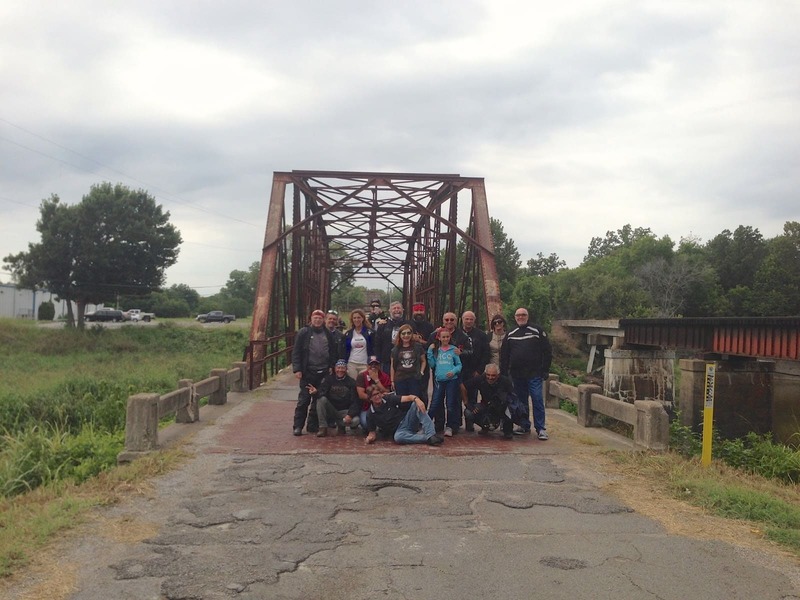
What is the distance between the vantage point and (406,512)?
5500mm

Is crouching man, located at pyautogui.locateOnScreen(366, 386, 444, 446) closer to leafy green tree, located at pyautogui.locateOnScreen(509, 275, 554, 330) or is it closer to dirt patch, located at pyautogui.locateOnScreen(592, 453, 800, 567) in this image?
dirt patch, located at pyautogui.locateOnScreen(592, 453, 800, 567)

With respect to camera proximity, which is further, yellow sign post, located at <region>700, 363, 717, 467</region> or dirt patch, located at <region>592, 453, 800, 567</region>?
yellow sign post, located at <region>700, 363, 717, 467</region>

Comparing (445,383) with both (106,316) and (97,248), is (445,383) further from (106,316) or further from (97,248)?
(106,316)

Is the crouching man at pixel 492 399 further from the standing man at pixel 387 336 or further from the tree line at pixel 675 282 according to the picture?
the tree line at pixel 675 282

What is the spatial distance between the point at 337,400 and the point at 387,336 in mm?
1047

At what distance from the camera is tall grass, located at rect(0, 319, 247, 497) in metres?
7.79

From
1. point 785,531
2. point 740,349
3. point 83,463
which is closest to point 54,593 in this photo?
point 83,463

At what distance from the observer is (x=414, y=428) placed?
8375mm

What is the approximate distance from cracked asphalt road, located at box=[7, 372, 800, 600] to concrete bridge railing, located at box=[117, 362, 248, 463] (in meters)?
0.66

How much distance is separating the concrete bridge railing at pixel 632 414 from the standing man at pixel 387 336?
283 cm

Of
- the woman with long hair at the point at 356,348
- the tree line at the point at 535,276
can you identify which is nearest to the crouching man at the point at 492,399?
the woman with long hair at the point at 356,348

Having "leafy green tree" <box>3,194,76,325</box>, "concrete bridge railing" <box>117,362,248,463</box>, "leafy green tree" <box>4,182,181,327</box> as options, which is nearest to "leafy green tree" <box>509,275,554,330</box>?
"leafy green tree" <box>4,182,181,327</box>

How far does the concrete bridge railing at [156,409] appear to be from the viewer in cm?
728

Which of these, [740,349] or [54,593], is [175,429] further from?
[740,349]
